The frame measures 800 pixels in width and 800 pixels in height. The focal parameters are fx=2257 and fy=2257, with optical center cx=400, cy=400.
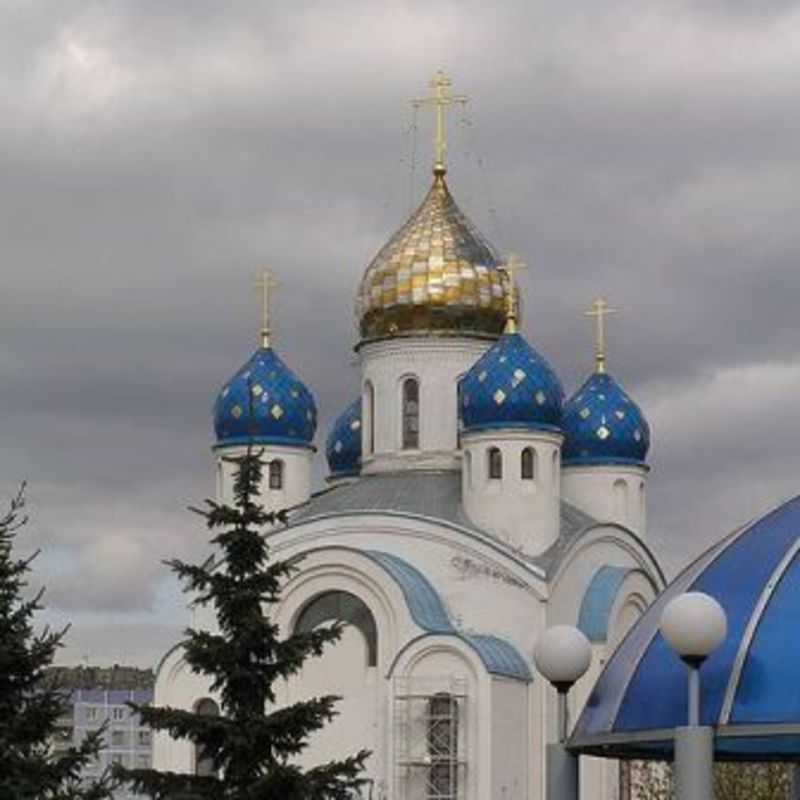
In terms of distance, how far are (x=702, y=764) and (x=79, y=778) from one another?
693cm

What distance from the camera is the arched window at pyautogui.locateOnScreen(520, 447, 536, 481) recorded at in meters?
35.3

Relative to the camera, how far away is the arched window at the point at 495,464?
3530cm

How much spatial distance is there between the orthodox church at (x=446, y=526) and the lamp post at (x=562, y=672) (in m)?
19.4

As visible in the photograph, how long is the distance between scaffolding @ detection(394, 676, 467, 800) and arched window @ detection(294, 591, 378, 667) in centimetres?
123

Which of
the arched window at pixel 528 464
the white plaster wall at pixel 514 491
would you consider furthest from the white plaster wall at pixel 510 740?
the arched window at pixel 528 464

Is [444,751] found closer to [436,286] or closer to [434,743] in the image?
[434,743]

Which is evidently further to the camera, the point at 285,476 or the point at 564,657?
the point at 285,476

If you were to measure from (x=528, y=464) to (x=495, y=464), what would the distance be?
20.5 inches

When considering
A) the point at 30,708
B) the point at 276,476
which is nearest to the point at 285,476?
the point at 276,476

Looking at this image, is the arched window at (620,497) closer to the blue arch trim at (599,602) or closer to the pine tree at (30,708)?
the blue arch trim at (599,602)

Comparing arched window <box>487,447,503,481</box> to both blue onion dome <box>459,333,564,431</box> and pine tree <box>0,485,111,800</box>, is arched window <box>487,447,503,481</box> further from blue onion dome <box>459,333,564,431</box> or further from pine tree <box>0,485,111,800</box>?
pine tree <box>0,485,111,800</box>

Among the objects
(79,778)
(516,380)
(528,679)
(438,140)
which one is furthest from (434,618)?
(79,778)

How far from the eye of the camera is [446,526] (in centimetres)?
3491

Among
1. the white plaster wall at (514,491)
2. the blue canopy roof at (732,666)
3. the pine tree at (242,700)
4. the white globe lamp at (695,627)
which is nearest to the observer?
the white globe lamp at (695,627)
